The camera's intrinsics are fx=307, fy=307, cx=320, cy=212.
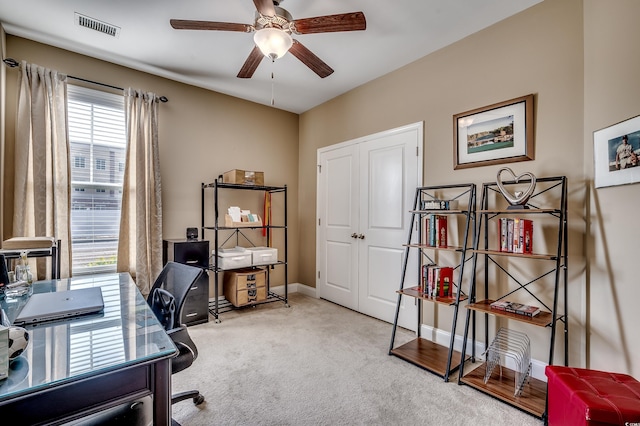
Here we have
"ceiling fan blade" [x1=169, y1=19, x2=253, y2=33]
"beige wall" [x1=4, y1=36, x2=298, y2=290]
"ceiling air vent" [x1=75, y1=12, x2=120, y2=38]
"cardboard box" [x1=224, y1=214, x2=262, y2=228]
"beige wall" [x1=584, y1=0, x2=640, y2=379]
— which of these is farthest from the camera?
"cardboard box" [x1=224, y1=214, x2=262, y2=228]

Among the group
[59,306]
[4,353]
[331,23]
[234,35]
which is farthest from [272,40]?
[4,353]

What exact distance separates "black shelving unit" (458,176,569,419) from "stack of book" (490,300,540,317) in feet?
0.10

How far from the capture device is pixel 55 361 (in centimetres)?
93

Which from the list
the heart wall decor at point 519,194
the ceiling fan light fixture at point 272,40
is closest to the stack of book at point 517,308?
the heart wall decor at point 519,194

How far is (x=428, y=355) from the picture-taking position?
263 cm

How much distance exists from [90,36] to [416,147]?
10.6 ft

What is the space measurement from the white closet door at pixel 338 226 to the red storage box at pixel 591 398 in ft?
7.82

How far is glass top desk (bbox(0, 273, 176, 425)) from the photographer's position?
2.66 feet

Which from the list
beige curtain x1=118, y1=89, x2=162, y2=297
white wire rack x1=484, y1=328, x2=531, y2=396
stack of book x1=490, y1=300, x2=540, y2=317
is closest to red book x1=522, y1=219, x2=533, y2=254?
stack of book x1=490, y1=300, x2=540, y2=317

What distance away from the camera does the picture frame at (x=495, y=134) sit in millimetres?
2371

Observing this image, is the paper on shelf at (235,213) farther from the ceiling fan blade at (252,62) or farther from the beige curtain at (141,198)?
the ceiling fan blade at (252,62)

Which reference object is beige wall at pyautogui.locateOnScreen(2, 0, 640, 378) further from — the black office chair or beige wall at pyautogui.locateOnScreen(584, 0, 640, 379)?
the black office chair

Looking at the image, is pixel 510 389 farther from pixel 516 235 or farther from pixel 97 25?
pixel 97 25

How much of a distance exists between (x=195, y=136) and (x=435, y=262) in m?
3.15
